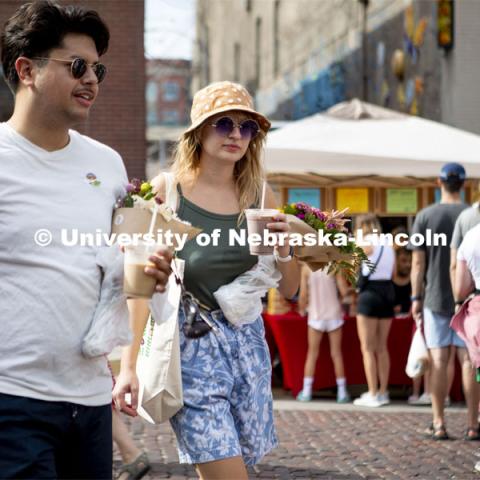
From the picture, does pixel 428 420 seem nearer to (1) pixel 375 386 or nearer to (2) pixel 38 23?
(1) pixel 375 386

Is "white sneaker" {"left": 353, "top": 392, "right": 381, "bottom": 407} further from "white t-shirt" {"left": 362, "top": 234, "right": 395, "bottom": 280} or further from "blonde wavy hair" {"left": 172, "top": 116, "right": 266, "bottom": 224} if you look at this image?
"blonde wavy hair" {"left": 172, "top": 116, "right": 266, "bottom": 224}

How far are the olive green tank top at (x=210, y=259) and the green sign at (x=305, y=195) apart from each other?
27.2 feet

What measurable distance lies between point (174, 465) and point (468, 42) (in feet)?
39.5

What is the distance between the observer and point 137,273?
3062 mm

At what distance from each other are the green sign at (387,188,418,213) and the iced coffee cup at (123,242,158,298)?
9.69m

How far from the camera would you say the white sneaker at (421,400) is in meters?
10.4

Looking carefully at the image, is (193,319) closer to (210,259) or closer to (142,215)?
(210,259)

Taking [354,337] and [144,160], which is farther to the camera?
[144,160]

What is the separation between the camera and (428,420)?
9.42m

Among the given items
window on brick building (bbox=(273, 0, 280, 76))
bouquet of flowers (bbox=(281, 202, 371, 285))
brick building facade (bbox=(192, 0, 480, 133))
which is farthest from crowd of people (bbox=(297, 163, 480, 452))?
window on brick building (bbox=(273, 0, 280, 76))

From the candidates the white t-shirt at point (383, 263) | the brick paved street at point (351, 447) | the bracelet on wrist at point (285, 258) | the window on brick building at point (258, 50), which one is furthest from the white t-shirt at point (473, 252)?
the window on brick building at point (258, 50)

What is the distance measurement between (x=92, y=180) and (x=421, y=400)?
761 centimetres

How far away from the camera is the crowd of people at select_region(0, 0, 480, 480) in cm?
304

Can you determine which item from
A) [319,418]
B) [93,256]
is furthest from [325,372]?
[93,256]
